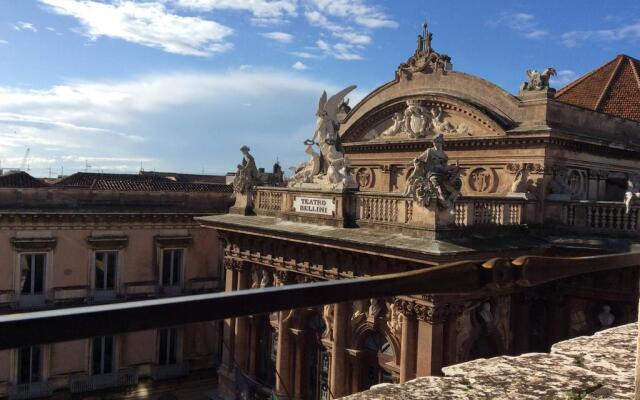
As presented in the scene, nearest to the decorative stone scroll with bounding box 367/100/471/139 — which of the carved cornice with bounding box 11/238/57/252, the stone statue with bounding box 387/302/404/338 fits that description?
the stone statue with bounding box 387/302/404/338

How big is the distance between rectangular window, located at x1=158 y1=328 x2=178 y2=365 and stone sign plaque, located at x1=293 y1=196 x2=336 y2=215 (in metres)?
13.0

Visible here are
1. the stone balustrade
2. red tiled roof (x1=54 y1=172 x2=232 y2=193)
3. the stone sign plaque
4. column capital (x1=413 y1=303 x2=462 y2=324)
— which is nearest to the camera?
column capital (x1=413 y1=303 x2=462 y2=324)

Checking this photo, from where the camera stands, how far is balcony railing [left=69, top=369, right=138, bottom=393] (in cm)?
2541

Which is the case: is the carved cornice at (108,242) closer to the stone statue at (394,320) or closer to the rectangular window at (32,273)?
the rectangular window at (32,273)

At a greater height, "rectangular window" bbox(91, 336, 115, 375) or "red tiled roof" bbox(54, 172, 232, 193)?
"red tiled roof" bbox(54, 172, 232, 193)

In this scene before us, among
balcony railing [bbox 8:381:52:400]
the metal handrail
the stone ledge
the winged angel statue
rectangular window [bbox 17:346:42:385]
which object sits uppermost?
the winged angel statue

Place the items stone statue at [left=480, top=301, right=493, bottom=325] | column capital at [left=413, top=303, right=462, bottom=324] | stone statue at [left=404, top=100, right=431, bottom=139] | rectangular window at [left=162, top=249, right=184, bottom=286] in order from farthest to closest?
1. rectangular window at [left=162, top=249, right=184, bottom=286]
2. stone statue at [left=404, top=100, right=431, bottom=139]
3. stone statue at [left=480, top=301, right=493, bottom=325]
4. column capital at [left=413, top=303, right=462, bottom=324]

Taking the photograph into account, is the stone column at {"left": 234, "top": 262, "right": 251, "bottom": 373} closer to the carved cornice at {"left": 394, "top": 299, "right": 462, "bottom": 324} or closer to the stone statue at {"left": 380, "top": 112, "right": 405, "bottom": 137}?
the stone statue at {"left": 380, "top": 112, "right": 405, "bottom": 137}

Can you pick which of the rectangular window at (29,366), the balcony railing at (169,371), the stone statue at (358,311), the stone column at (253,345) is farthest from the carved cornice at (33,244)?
the stone statue at (358,311)

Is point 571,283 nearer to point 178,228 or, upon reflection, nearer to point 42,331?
point 42,331

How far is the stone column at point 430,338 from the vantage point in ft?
44.0

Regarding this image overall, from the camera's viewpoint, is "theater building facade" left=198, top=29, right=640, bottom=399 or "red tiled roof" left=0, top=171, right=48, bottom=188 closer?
"theater building facade" left=198, top=29, right=640, bottom=399

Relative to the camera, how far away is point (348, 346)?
16484 mm

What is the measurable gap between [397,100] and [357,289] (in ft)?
60.3
